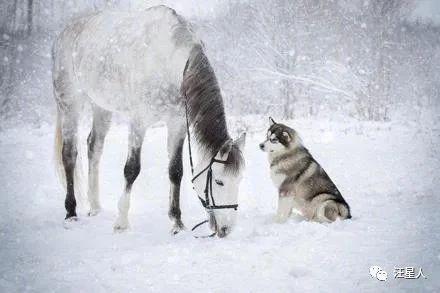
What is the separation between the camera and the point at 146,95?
4660 millimetres

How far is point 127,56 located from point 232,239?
2668 millimetres

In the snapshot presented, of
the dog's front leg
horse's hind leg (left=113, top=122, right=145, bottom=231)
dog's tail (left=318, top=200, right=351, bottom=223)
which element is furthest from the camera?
horse's hind leg (left=113, top=122, right=145, bottom=231)

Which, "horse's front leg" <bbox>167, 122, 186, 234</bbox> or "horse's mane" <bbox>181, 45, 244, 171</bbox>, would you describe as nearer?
"horse's mane" <bbox>181, 45, 244, 171</bbox>

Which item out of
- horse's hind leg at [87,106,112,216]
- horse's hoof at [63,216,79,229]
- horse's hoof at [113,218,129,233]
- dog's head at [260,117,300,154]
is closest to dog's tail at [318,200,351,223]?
dog's head at [260,117,300,154]

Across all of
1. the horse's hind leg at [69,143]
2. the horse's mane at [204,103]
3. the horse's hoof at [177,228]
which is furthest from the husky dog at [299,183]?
the horse's hind leg at [69,143]

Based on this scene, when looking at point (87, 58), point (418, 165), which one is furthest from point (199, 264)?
point (418, 165)

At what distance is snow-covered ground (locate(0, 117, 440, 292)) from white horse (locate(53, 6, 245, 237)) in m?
0.47

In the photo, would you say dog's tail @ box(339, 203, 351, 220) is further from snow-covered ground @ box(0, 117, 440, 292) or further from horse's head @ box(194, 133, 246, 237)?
horse's head @ box(194, 133, 246, 237)

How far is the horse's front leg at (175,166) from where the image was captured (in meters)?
4.75

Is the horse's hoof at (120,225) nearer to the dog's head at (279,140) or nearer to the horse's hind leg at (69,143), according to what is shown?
the horse's hind leg at (69,143)

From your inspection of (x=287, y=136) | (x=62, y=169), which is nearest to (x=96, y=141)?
(x=62, y=169)

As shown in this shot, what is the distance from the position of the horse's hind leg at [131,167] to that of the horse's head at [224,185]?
3.98 ft

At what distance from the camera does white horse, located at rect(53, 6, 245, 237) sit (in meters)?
3.97

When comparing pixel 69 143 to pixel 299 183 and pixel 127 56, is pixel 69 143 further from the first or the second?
pixel 299 183
